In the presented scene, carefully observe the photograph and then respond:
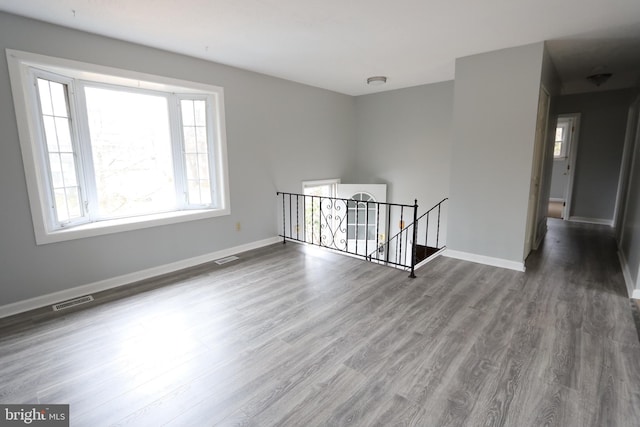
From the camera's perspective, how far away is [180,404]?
171 cm

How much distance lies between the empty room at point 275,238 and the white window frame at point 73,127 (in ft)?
0.06

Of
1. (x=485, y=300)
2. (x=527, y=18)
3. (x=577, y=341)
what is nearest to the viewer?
(x=577, y=341)

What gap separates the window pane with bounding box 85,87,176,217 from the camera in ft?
10.8

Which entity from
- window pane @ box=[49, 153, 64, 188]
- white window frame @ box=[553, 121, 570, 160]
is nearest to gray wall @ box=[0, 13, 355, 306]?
window pane @ box=[49, 153, 64, 188]

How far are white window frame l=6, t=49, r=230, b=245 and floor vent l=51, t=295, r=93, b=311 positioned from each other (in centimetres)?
60

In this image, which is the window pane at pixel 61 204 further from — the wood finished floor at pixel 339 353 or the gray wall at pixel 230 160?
the wood finished floor at pixel 339 353

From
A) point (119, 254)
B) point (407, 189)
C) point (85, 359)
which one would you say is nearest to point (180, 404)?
point (85, 359)

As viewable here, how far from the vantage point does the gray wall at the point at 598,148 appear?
5.67m

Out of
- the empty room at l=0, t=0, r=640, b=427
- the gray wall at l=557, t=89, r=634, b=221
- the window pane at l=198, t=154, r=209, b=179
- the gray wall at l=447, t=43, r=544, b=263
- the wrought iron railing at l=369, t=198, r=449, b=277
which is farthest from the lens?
the gray wall at l=557, t=89, r=634, b=221

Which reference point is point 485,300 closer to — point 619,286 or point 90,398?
point 619,286

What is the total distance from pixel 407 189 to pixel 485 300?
9.92ft

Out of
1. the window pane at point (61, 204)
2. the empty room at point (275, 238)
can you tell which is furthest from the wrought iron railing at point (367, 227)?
the window pane at point (61, 204)

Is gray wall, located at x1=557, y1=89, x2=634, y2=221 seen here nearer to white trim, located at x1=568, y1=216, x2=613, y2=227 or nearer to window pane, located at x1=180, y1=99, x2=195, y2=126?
white trim, located at x1=568, y1=216, x2=613, y2=227

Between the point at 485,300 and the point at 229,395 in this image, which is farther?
the point at 485,300
